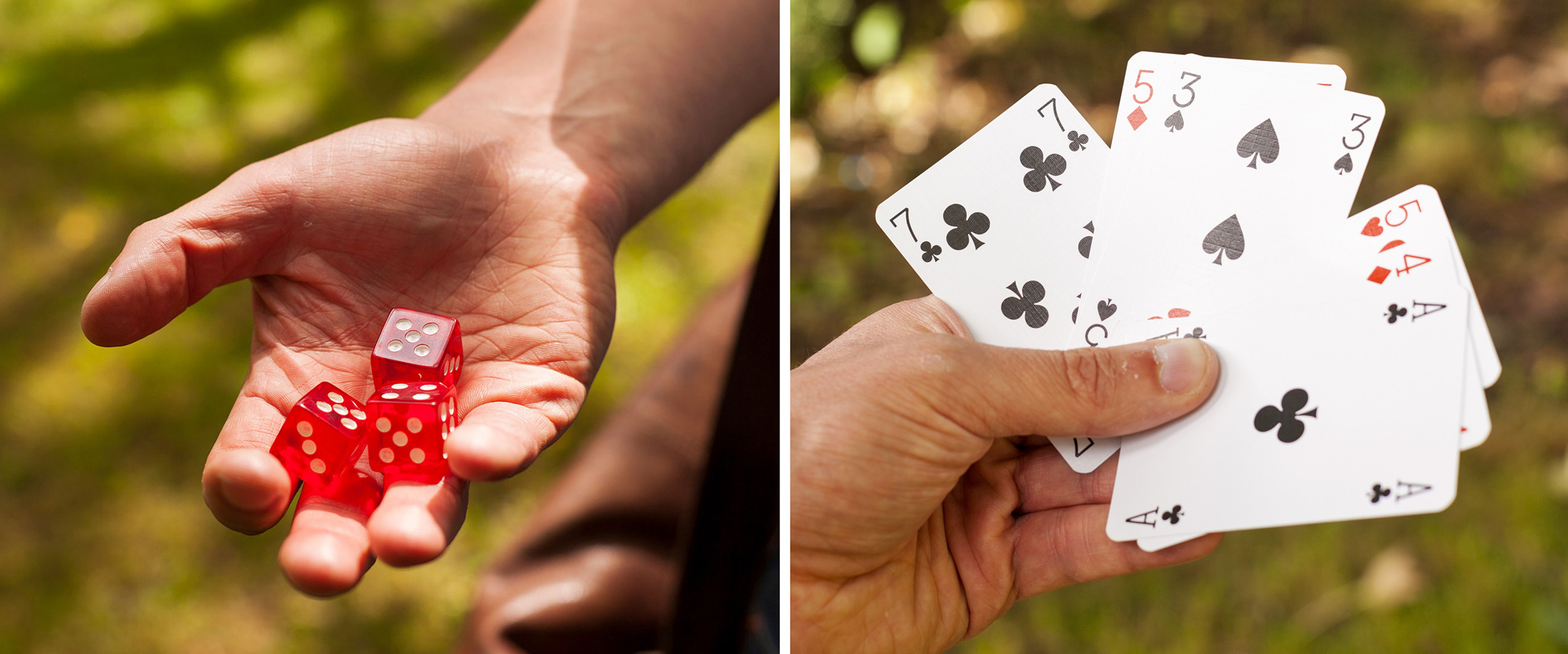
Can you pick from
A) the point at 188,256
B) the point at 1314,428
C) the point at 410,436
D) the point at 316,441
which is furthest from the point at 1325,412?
the point at 188,256

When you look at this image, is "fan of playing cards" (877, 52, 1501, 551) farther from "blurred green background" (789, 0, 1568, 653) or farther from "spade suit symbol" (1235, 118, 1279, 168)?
"blurred green background" (789, 0, 1568, 653)

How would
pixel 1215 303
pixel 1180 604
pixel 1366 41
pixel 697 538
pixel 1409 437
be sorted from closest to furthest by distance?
pixel 1409 437 → pixel 1215 303 → pixel 697 538 → pixel 1180 604 → pixel 1366 41

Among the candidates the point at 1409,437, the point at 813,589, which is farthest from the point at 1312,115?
the point at 813,589

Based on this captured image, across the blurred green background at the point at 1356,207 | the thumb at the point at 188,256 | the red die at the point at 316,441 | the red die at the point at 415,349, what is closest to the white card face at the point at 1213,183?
the blurred green background at the point at 1356,207

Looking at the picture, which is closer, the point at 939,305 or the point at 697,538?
the point at 939,305

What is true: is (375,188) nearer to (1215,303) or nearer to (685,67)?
(685,67)
